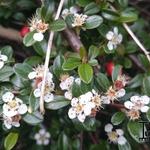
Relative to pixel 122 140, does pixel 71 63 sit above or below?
above

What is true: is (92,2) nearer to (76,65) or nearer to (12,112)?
(76,65)

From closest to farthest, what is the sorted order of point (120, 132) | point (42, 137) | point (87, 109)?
point (87, 109) < point (120, 132) < point (42, 137)

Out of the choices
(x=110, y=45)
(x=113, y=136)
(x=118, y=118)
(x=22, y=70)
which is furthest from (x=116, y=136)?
(x=22, y=70)

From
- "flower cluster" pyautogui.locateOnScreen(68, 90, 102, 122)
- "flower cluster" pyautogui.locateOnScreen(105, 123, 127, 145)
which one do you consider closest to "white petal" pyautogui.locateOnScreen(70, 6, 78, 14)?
"flower cluster" pyautogui.locateOnScreen(68, 90, 102, 122)

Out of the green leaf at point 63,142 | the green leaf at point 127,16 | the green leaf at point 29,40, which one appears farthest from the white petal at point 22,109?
the green leaf at point 127,16

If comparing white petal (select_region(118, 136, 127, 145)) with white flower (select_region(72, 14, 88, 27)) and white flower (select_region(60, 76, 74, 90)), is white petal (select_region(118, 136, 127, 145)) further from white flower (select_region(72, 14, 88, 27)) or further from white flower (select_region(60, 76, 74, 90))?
white flower (select_region(72, 14, 88, 27))

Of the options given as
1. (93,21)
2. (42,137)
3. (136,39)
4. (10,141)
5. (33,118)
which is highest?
(93,21)

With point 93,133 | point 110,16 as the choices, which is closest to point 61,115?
point 93,133

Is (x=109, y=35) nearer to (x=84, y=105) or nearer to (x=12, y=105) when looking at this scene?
(x=84, y=105)
